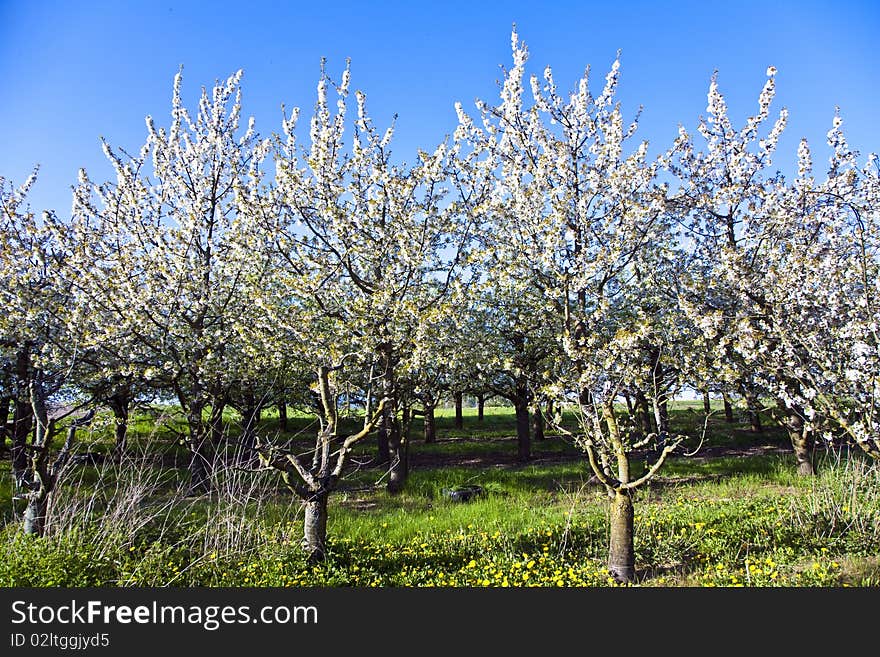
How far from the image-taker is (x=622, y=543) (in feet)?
20.6

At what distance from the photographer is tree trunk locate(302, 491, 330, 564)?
249 inches

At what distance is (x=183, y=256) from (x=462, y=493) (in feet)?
29.6

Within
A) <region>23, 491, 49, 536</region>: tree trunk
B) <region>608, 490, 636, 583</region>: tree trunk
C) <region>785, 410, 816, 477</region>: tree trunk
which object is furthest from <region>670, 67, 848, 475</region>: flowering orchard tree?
<region>23, 491, 49, 536</region>: tree trunk

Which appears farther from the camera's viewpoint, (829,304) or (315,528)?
(829,304)

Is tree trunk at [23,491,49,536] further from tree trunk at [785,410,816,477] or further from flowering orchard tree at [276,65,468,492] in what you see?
tree trunk at [785,410,816,477]

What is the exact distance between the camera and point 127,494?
6523mm

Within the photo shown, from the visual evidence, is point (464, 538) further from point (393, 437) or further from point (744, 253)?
point (744, 253)

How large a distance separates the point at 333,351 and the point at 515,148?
6.40 m

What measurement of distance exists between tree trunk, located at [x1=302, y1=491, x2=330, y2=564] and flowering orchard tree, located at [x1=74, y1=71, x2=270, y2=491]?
15.9 feet

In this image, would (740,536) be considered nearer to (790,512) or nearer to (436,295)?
(790,512)

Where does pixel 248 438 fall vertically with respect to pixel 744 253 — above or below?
below

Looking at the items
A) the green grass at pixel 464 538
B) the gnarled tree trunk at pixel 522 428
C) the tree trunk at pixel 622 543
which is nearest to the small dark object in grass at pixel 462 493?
the green grass at pixel 464 538

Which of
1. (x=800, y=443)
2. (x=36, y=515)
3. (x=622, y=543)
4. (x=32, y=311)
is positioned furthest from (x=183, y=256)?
(x=800, y=443)

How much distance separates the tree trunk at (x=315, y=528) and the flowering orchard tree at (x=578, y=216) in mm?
4062
